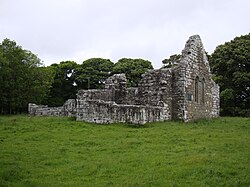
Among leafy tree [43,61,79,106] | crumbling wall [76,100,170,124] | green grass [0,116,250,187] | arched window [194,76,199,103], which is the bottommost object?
green grass [0,116,250,187]

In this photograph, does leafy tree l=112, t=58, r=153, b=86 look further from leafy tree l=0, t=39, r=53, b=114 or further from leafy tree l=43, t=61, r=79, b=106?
leafy tree l=0, t=39, r=53, b=114

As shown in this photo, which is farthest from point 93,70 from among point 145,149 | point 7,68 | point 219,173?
point 219,173

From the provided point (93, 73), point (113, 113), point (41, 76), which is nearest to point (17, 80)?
point (41, 76)

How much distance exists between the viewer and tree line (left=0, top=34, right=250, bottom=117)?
145ft

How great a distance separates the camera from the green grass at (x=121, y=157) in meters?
10.7

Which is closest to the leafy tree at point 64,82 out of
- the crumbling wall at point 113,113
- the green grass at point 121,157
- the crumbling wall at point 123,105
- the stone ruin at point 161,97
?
the stone ruin at point 161,97

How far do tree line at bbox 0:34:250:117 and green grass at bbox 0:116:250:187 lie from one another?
1865 centimetres

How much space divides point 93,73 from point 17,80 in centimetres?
2042

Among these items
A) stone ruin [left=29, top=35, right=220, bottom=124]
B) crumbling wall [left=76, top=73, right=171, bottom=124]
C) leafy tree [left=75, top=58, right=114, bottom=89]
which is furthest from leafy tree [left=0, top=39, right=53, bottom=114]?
crumbling wall [left=76, top=73, right=171, bottom=124]

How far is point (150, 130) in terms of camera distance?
2036 centimetres

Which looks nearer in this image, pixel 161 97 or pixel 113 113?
pixel 113 113

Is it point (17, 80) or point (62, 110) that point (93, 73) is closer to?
point (17, 80)

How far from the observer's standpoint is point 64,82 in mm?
70812

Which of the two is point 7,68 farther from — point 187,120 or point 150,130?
point 150,130
